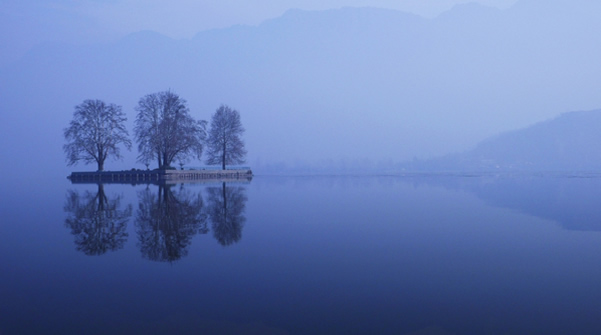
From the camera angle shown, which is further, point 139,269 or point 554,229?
point 554,229

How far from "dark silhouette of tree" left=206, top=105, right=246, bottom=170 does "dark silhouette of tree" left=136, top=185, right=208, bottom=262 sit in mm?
52951

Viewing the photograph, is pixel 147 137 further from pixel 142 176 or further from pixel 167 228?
pixel 167 228

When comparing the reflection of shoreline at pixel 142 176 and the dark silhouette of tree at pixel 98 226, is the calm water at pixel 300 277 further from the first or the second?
the reflection of shoreline at pixel 142 176

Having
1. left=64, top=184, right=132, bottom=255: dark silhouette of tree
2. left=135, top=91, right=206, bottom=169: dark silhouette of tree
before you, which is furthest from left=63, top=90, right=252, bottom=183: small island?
left=64, top=184, right=132, bottom=255: dark silhouette of tree

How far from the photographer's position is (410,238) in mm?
15094

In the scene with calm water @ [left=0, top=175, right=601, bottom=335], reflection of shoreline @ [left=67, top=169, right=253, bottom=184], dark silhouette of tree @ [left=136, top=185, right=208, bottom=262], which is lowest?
calm water @ [left=0, top=175, right=601, bottom=335]

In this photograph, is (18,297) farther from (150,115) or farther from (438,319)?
(150,115)

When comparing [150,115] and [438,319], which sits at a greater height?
[150,115]

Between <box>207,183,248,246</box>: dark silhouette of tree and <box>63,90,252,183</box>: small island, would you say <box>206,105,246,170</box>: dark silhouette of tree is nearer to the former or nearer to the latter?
<box>63,90,252,183</box>: small island

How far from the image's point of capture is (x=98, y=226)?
58.2 ft

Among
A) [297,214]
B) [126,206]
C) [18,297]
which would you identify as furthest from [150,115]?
[18,297]

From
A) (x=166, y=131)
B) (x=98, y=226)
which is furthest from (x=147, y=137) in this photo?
(x=98, y=226)

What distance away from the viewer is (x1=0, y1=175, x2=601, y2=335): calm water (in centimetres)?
730

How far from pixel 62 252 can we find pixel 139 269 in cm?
352
